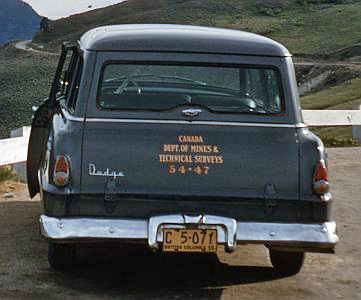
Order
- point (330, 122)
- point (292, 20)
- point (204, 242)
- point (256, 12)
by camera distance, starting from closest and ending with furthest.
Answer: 1. point (204, 242)
2. point (330, 122)
3. point (292, 20)
4. point (256, 12)

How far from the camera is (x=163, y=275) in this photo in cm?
723

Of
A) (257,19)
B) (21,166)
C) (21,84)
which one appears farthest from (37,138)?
(257,19)

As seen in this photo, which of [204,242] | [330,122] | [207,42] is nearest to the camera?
[204,242]

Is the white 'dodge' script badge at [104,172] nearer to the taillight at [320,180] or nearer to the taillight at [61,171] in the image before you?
the taillight at [61,171]

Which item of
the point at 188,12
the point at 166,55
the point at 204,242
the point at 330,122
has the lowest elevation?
the point at 188,12

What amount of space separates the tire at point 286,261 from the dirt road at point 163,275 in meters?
0.07

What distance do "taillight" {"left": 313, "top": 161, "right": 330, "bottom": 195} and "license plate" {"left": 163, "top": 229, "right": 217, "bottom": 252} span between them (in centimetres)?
81

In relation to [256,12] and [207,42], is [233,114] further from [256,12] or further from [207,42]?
[256,12]

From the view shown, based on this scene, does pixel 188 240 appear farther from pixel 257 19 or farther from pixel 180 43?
pixel 257 19

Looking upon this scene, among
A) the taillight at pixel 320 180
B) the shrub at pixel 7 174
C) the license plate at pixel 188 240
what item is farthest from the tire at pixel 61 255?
the shrub at pixel 7 174

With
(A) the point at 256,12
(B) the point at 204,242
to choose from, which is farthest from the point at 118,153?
(A) the point at 256,12

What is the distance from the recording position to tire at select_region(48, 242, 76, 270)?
6.96m

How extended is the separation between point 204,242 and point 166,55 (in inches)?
53.8

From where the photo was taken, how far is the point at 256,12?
124 metres
